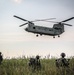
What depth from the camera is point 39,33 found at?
2997 cm

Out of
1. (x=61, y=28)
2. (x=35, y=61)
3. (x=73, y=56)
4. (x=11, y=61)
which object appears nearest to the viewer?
(x=35, y=61)

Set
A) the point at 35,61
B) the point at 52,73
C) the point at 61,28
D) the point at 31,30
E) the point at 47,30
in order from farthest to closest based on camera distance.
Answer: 1. the point at 61,28
2. the point at 47,30
3. the point at 31,30
4. the point at 35,61
5. the point at 52,73

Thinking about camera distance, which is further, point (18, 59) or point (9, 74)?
point (18, 59)

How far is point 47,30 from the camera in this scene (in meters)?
31.7

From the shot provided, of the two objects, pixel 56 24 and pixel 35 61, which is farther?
pixel 56 24

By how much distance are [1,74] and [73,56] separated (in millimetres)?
7288

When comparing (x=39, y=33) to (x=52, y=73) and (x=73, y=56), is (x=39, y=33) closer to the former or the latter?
(x=73, y=56)

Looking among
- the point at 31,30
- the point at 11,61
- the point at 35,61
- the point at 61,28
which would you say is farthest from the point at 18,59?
the point at 61,28

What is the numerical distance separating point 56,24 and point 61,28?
62.6 inches

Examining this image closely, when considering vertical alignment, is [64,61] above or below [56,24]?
below

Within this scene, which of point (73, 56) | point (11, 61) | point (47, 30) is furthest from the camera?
point (47, 30)

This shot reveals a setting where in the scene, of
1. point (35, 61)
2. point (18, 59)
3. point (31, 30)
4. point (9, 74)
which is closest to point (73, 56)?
point (35, 61)

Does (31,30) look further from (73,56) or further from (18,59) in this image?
(73,56)

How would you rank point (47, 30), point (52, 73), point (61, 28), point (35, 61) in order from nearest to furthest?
point (52, 73), point (35, 61), point (47, 30), point (61, 28)
